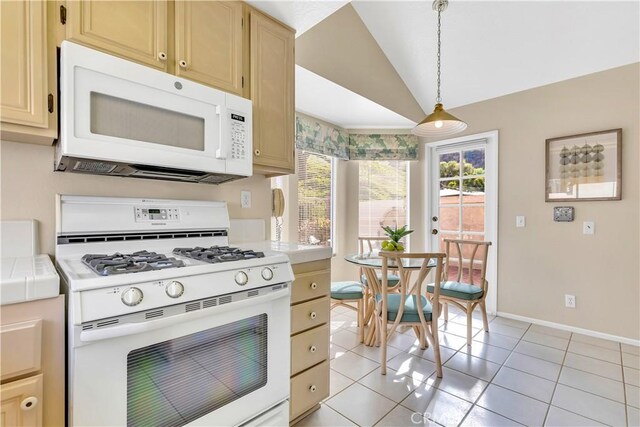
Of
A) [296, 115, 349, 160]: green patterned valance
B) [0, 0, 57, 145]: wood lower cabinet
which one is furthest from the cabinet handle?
[296, 115, 349, 160]: green patterned valance

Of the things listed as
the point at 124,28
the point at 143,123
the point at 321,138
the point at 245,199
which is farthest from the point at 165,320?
the point at 321,138

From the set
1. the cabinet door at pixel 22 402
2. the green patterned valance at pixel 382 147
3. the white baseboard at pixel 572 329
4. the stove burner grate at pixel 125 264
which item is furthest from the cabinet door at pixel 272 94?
the white baseboard at pixel 572 329

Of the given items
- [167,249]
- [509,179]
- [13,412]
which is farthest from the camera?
[509,179]

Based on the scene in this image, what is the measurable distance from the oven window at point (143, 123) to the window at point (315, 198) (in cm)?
202

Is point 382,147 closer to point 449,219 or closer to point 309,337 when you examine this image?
point 449,219

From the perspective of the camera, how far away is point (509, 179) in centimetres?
314

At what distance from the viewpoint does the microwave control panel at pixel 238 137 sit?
1.43 meters

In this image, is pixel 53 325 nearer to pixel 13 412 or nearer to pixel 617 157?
pixel 13 412

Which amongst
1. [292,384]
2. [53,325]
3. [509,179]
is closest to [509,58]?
[509,179]

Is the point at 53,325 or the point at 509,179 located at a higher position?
the point at 509,179

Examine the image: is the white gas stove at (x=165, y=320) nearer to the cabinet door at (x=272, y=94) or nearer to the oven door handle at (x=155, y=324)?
the oven door handle at (x=155, y=324)

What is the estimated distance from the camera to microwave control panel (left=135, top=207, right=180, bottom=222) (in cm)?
137

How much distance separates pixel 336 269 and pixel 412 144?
191 cm

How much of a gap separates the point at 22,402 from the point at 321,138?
122 inches
